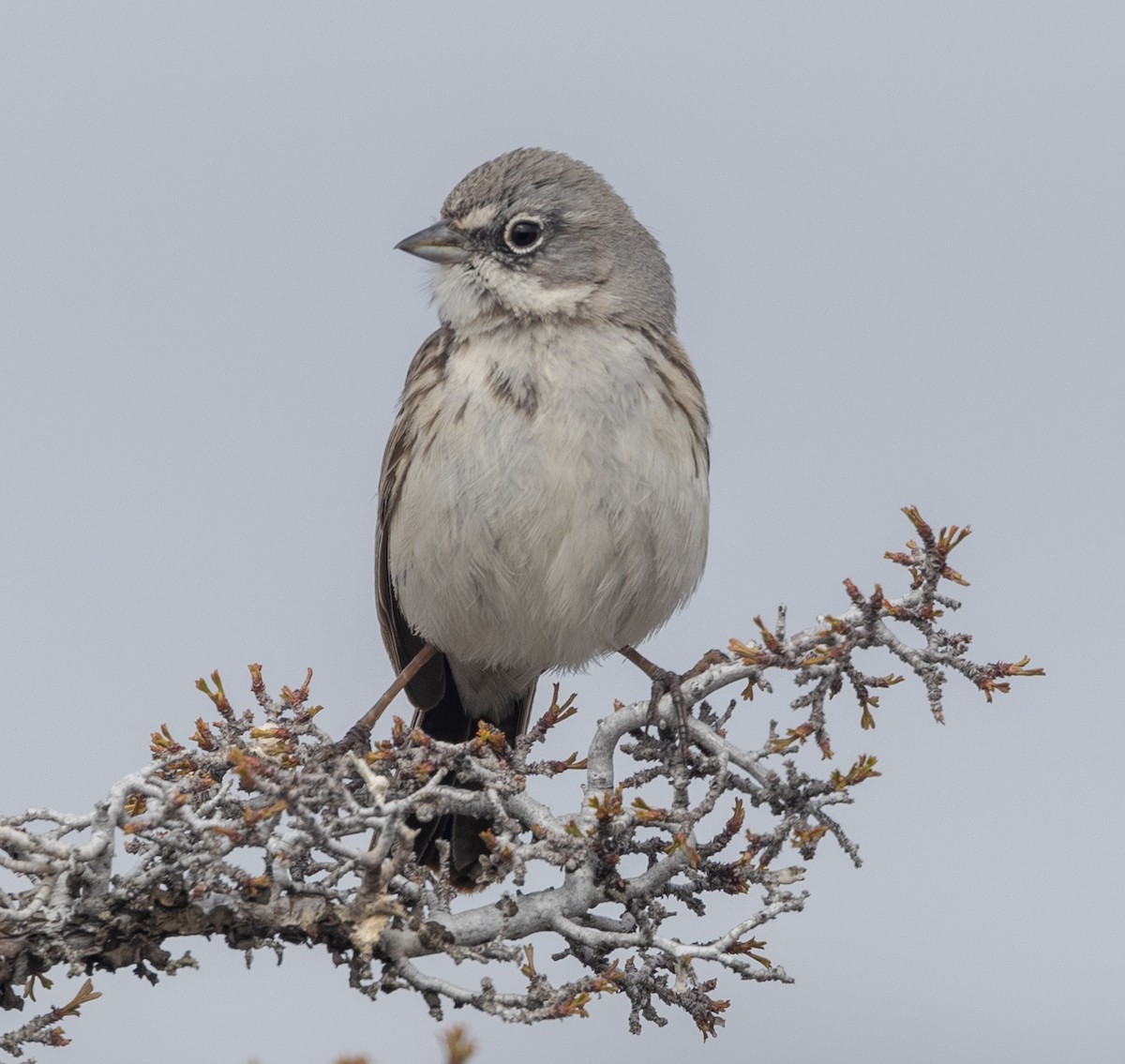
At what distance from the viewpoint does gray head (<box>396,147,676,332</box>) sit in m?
7.20

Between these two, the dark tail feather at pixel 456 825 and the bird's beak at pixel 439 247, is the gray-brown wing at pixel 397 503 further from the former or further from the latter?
the bird's beak at pixel 439 247

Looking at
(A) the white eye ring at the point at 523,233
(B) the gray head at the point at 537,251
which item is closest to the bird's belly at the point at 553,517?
(B) the gray head at the point at 537,251

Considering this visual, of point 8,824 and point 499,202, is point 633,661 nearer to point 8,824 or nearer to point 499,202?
point 499,202

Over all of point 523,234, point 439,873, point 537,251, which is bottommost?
point 439,873

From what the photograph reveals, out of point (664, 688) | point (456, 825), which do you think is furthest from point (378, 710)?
point (664, 688)

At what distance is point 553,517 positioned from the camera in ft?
22.2

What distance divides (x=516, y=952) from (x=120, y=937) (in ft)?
3.99

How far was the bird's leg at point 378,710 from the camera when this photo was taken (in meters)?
7.09

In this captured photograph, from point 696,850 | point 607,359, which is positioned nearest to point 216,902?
point 696,850

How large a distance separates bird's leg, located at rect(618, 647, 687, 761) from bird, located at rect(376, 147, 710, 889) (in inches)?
4.7

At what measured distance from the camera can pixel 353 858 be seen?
16.4 ft

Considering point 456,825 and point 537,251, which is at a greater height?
point 537,251

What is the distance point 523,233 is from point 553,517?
4.71 feet

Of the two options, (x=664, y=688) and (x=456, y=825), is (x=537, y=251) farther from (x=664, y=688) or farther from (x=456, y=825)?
(x=456, y=825)
